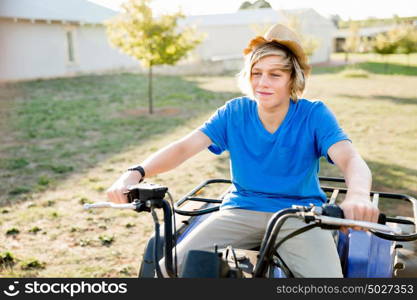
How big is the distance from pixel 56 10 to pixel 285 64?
21.4 m

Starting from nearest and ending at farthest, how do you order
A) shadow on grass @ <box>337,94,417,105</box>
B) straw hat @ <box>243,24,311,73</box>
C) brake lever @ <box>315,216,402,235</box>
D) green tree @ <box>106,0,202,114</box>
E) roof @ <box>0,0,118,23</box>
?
1. brake lever @ <box>315,216,402,235</box>
2. straw hat @ <box>243,24,311,73</box>
3. green tree @ <box>106,0,202,114</box>
4. shadow on grass @ <box>337,94,417,105</box>
5. roof @ <box>0,0,118,23</box>

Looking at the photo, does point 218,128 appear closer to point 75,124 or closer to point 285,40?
point 285,40

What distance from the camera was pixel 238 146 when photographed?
2.44m

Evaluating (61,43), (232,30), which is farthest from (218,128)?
(232,30)

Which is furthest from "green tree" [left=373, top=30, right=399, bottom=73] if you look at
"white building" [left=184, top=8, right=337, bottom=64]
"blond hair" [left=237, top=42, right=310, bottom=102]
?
"blond hair" [left=237, top=42, right=310, bottom=102]

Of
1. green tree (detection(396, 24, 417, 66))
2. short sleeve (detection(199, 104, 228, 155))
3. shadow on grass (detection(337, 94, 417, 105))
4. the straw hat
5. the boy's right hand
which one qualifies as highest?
green tree (detection(396, 24, 417, 66))

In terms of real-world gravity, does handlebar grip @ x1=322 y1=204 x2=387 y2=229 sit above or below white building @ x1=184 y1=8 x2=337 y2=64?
below

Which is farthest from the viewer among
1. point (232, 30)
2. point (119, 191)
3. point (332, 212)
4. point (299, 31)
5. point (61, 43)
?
point (232, 30)

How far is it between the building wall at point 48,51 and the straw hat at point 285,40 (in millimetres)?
17445

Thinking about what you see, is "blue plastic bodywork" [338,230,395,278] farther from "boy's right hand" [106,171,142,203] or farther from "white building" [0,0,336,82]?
"white building" [0,0,336,82]

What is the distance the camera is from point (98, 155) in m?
7.62

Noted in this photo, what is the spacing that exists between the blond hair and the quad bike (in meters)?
0.81

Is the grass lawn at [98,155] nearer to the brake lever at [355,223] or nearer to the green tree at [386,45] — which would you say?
the brake lever at [355,223]

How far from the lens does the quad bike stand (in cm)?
161
